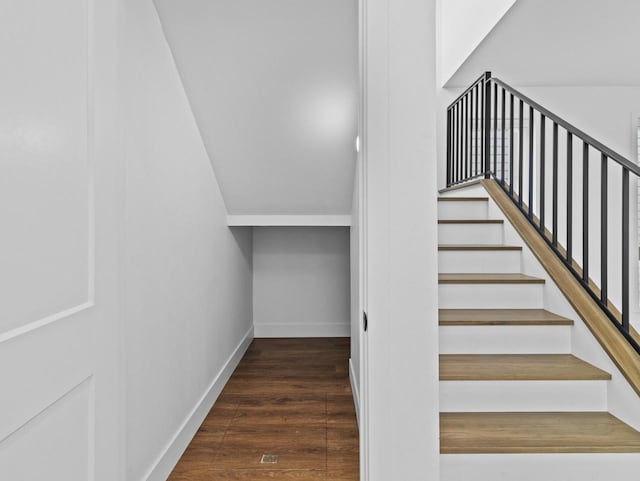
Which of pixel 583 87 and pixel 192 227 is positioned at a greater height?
pixel 583 87

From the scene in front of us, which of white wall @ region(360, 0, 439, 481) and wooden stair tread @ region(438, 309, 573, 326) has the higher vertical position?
white wall @ region(360, 0, 439, 481)

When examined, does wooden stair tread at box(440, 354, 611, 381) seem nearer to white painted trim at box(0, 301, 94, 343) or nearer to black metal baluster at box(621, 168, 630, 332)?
black metal baluster at box(621, 168, 630, 332)

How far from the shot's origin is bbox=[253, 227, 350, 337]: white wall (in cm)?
437

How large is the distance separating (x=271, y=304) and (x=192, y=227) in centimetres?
214

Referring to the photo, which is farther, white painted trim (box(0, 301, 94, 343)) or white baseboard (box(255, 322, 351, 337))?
white baseboard (box(255, 322, 351, 337))

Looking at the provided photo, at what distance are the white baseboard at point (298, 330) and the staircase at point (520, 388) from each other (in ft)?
6.12

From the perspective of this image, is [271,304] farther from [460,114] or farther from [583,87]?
[583,87]

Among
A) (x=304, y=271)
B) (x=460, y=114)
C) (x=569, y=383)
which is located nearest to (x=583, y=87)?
(x=460, y=114)

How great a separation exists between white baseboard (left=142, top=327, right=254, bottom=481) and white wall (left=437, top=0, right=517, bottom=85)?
3271 millimetres

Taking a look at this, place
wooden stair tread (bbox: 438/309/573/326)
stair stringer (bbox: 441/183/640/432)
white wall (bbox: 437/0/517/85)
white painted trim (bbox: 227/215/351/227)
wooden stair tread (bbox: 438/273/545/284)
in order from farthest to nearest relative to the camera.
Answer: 1. white wall (bbox: 437/0/517/85)
2. white painted trim (bbox: 227/215/351/227)
3. wooden stair tread (bbox: 438/273/545/284)
4. wooden stair tread (bbox: 438/309/573/326)
5. stair stringer (bbox: 441/183/640/432)

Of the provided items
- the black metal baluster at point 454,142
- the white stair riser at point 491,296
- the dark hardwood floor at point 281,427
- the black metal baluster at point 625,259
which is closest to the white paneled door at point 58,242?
the dark hardwood floor at point 281,427

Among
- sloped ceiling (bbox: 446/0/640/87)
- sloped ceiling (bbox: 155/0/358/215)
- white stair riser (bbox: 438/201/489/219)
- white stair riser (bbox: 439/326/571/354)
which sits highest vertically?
sloped ceiling (bbox: 446/0/640/87)

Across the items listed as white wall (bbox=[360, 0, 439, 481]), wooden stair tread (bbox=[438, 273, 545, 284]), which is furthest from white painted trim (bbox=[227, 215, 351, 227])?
white wall (bbox=[360, 0, 439, 481])

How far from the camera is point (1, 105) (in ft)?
2.29
